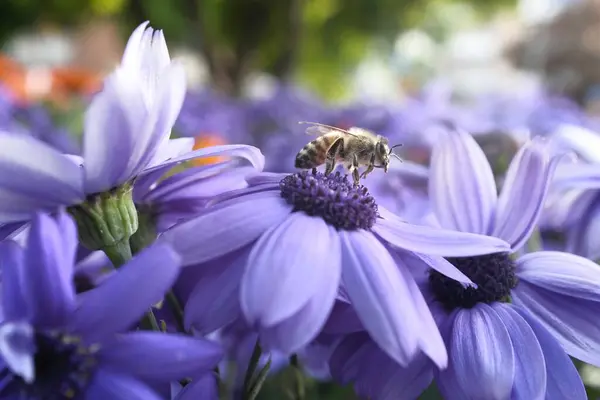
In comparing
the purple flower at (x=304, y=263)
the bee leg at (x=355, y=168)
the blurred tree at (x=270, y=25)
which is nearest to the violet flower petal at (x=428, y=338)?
the purple flower at (x=304, y=263)

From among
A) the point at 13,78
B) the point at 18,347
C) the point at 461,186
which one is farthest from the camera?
the point at 13,78

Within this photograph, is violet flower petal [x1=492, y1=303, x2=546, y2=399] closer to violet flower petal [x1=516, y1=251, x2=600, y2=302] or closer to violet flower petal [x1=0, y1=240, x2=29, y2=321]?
violet flower petal [x1=516, y1=251, x2=600, y2=302]

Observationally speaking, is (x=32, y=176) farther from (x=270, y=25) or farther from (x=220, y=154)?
(x=270, y=25)

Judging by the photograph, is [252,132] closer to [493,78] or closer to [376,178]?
[376,178]

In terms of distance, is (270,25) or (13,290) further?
(270,25)

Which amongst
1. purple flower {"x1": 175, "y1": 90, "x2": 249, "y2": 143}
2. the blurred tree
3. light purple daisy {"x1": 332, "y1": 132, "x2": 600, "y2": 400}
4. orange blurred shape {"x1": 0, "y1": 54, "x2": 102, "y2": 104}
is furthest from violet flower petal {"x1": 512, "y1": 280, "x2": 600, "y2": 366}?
the blurred tree

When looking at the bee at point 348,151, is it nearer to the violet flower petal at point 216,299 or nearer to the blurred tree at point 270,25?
the violet flower petal at point 216,299

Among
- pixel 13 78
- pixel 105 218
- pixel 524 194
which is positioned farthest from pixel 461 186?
pixel 13 78
